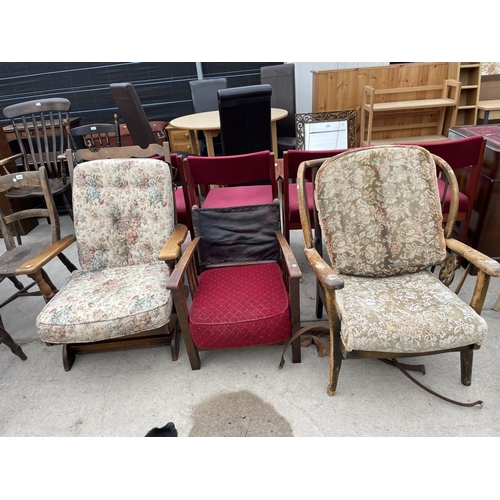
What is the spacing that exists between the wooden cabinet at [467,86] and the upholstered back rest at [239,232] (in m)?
3.73

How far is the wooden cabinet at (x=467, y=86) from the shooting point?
4.07 meters

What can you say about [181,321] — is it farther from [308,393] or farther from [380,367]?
[380,367]

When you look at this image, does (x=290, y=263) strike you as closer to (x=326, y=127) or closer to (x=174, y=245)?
(x=174, y=245)

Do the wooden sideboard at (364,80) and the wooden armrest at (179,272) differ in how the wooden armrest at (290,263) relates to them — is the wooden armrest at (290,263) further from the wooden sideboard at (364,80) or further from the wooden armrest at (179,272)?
the wooden sideboard at (364,80)

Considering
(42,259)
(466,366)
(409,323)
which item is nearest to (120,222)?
(42,259)

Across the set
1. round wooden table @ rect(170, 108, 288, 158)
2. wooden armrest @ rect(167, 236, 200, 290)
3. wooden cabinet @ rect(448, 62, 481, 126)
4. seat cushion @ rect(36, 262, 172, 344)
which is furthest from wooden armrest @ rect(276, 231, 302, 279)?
wooden cabinet @ rect(448, 62, 481, 126)

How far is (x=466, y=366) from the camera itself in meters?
1.58

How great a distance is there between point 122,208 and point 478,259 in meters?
1.94

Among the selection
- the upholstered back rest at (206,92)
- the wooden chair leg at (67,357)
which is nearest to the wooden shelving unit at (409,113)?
the upholstered back rest at (206,92)

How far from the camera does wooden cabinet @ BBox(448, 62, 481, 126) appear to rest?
4074 millimetres

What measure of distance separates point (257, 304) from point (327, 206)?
622mm

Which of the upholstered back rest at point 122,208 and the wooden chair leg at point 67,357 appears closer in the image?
the wooden chair leg at point 67,357

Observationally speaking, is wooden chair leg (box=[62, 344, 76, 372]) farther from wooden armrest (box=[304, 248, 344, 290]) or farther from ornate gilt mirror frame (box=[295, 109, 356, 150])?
ornate gilt mirror frame (box=[295, 109, 356, 150])

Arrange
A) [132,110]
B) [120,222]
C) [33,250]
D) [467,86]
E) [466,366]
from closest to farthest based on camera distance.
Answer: [466,366] < [120,222] < [33,250] < [132,110] < [467,86]
